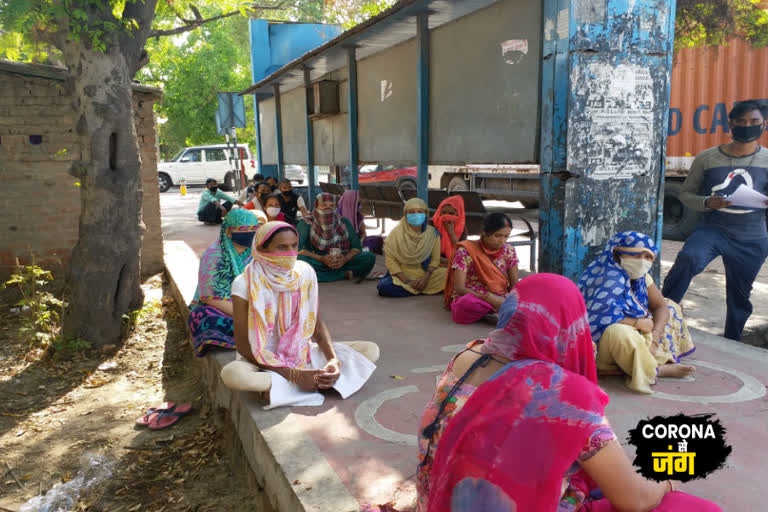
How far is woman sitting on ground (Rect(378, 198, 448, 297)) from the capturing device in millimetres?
5484

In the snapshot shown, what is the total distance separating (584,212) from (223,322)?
2678 millimetres

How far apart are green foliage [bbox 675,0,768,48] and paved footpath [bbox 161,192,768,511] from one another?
4.82m

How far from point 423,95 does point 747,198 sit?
10.5 ft

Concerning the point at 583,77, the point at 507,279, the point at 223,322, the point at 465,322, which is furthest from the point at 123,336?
the point at 583,77

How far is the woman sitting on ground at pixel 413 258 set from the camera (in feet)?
18.0

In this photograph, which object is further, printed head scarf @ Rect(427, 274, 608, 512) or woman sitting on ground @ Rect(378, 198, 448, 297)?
woman sitting on ground @ Rect(378, 198, 448, 297)

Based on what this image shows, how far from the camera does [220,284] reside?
12.8ft

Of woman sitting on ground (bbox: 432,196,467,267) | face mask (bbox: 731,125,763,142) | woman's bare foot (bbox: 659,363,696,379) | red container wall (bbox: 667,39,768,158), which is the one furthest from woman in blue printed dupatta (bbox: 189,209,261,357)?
red container wall (bbox: 667,39,768,158)

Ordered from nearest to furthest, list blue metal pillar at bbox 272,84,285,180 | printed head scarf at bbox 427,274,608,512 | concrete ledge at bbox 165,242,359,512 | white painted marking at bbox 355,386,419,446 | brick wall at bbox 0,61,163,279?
printed head scarf at bbox 427,274,608,512, concrete ledge at bbox 165,242,359,512, white painted marking at bbox 355,386,419,446, brick wall at bbox 0,61,163,279, blue metal pillar at bbox 272,84,285,180

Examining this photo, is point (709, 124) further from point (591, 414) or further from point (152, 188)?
point (591, 414)

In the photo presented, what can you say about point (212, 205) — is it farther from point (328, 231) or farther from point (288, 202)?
point (328, 231)

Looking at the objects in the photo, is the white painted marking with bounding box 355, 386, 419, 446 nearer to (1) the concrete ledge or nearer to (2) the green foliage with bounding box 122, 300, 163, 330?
(1) the concrete ledge

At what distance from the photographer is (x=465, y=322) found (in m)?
4.49

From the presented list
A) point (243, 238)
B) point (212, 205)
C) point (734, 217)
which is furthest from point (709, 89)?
point (212, 205)
